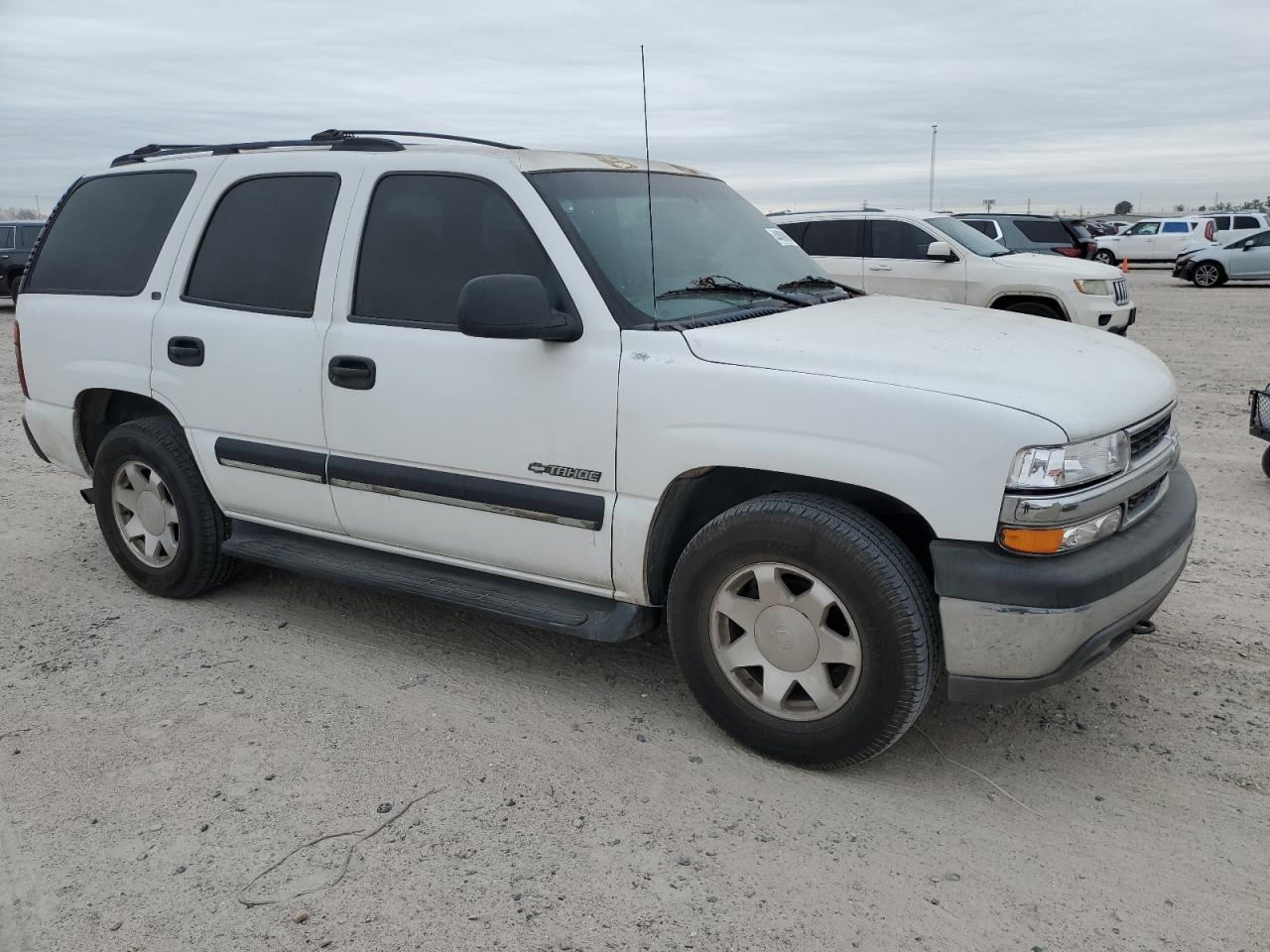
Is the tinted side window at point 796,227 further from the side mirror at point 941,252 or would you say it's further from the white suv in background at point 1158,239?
the white suv in background at point 1158,239

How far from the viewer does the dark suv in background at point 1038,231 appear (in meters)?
17.3

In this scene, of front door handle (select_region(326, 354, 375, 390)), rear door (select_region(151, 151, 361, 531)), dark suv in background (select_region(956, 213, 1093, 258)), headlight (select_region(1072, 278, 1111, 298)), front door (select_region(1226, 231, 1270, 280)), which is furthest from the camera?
front door (select_region(1226, 231, 1270, 280))

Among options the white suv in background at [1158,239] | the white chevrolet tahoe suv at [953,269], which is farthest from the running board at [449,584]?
the white suv in background at [1158,239]

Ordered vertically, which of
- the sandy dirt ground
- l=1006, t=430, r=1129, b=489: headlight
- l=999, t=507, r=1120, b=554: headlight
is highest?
l=1006, t=430, r=1129, b=489: headlight

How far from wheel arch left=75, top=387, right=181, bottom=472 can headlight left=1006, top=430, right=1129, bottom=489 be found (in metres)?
3.75

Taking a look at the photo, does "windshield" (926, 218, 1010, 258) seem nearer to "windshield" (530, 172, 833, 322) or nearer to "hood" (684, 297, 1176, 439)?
"windshield" (530, 172, 833, 322)

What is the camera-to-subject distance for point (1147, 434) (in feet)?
11.2

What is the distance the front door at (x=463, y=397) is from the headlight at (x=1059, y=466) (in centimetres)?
124

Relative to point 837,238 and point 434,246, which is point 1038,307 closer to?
point 837,238

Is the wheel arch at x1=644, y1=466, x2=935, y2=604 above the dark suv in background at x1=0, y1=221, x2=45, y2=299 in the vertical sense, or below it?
below

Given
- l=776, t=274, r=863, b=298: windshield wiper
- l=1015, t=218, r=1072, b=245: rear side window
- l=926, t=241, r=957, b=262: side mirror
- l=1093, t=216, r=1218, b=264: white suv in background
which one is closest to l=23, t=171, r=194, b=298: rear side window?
l=776, t=274, r=863, b=298: windshield wiper

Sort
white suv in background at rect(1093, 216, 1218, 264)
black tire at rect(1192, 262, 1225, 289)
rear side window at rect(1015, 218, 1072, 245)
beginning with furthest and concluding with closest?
white suv in background at rect(1093, 216, 1218, 264) < black tire at rect(1192, 262, 1225, 289) < rear side window at rect(1015, 218, 1072, 245)

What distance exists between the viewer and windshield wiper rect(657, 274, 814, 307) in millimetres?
3729

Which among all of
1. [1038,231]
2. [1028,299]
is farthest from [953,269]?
[1038,231]
